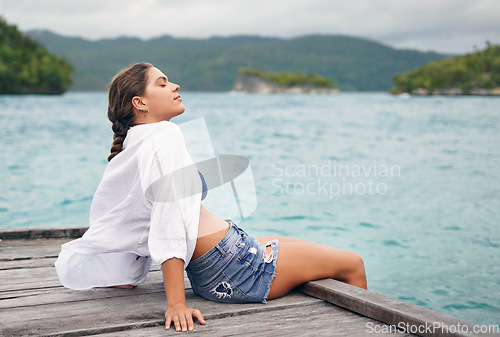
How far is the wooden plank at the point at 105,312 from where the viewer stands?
81.7 inches

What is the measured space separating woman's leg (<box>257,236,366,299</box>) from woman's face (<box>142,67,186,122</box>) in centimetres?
87

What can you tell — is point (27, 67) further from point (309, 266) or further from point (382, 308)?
point (382, 308)

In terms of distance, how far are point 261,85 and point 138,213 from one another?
14992cm

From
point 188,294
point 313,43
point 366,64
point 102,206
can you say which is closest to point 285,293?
point 188,294

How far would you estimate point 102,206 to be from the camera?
7.88 feet

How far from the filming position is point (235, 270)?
235 centimetres

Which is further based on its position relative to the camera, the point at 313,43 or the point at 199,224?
the point at 313,43

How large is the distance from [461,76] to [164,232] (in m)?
100

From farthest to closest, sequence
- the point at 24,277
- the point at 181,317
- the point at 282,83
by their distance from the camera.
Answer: the point at 282,83, the point at 24,277, the point at 181,317

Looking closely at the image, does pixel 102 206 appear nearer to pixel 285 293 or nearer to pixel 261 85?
pixel 285 293

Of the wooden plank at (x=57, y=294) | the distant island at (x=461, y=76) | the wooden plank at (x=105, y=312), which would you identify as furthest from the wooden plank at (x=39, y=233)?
the distant island at (x=461, y=76)

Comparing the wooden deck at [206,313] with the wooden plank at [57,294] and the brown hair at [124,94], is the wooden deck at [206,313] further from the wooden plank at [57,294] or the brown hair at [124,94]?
the brown hair at [124,94]

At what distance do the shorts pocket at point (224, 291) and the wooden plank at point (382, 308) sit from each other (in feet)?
1.33

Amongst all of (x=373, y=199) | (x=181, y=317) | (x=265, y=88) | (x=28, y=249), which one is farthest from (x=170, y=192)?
(x=265, y=88)
